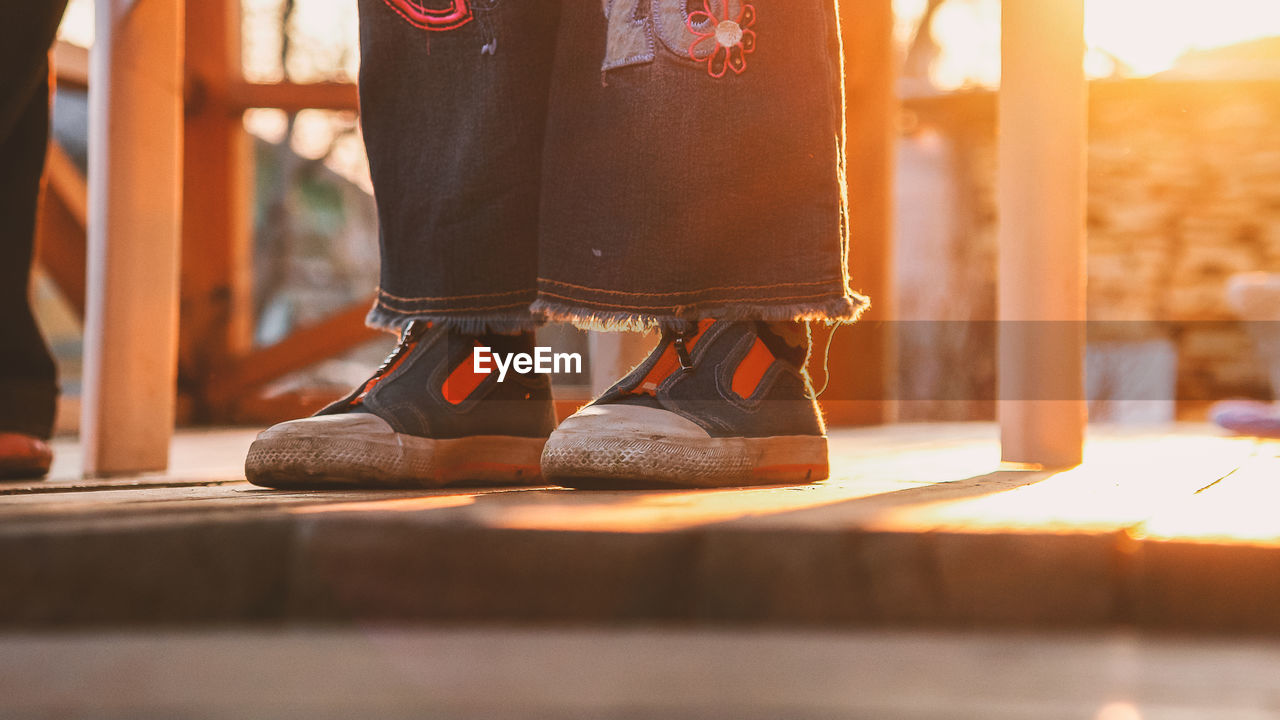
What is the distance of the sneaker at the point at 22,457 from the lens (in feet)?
3.96

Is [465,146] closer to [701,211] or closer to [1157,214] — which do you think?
[701,211]

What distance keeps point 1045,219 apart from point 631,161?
0.50 meters

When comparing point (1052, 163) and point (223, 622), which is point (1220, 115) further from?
point (223, 622)

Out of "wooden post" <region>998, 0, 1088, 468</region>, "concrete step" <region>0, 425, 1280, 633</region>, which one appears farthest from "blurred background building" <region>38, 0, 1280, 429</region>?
"concrete step" <region>0, 425, 1280, 633</region>

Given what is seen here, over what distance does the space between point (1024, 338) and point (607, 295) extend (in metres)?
0.51

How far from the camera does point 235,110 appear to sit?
9.98 feet

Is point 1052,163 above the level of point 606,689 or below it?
above

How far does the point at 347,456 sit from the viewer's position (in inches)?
38.9

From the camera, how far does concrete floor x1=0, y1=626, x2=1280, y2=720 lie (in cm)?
43

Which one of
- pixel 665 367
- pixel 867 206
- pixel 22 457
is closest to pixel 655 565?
pixel 665 367

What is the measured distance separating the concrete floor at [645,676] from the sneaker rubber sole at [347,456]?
418mm

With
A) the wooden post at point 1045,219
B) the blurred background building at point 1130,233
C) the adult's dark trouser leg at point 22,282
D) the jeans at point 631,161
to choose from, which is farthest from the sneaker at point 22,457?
the blurred background building at point 1130,233

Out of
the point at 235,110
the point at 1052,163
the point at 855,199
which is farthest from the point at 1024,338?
the point at 235,110

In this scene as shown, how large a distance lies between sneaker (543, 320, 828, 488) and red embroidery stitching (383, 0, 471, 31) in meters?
0.37
